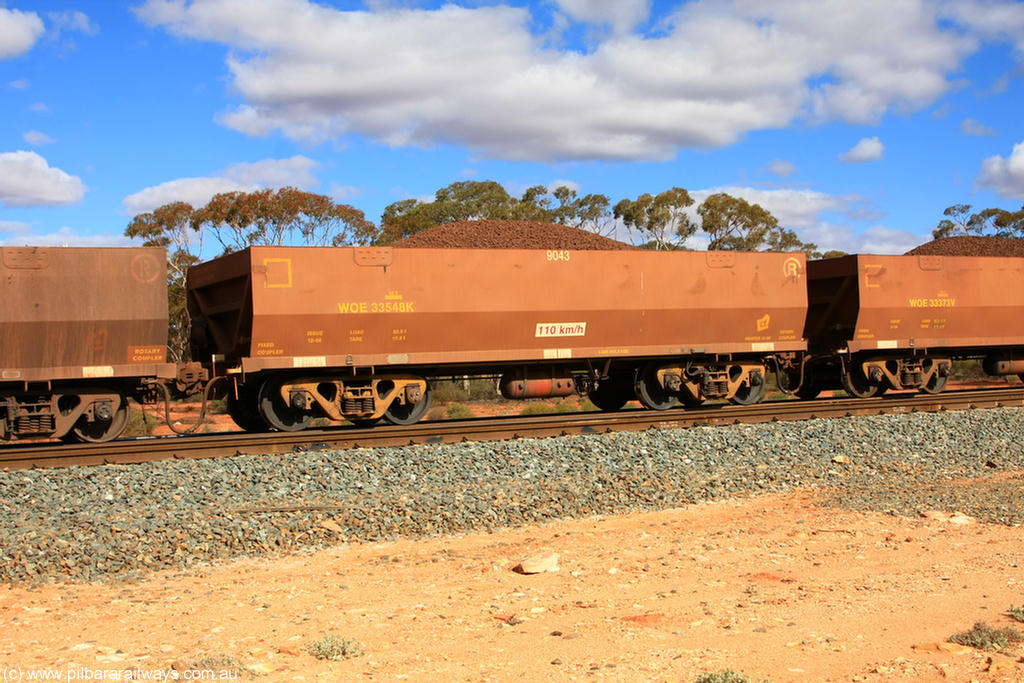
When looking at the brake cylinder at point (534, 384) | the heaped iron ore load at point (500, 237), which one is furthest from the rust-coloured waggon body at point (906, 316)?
the heaped iron ore load at point (500, 237)

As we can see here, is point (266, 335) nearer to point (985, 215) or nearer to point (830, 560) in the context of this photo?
→ point (830, 560)

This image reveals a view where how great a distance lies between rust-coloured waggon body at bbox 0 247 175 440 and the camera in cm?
1161

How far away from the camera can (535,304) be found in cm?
1442

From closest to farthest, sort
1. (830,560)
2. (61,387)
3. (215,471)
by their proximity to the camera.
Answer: (830,560) < (215,471) < (61,387)

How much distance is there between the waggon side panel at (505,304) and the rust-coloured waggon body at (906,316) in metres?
1.75

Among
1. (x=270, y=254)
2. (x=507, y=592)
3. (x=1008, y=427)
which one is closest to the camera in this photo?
(x=507, y=592)

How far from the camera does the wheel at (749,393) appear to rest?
54.4ft

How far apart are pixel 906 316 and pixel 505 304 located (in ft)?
30.1

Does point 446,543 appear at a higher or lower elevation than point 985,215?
lower

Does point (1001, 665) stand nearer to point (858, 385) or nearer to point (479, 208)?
point (858, 385)

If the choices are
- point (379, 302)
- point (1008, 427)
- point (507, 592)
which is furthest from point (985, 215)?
point (507, 592)

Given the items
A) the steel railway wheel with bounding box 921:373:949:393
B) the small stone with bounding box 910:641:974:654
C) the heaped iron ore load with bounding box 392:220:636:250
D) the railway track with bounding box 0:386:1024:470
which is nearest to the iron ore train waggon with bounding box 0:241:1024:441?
the steel railway wheel with bounding box 921:373:949:393

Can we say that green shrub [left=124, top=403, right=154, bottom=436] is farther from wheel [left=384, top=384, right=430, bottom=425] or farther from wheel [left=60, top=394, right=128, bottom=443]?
wheel [left=384, top=384, right=430, bottom=425]

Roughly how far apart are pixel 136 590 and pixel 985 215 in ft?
240
